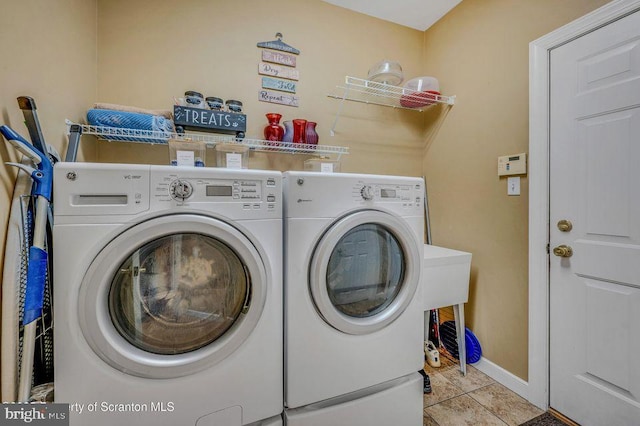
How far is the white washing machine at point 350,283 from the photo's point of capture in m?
1.11

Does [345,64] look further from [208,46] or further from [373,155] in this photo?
[208,46]

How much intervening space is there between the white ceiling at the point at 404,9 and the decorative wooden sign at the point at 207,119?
1264 mm

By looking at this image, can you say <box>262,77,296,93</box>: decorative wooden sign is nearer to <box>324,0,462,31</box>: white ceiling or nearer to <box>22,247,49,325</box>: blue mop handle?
<box>324,0,462,31</box>: white ceiling

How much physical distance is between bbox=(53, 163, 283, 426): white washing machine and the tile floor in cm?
96

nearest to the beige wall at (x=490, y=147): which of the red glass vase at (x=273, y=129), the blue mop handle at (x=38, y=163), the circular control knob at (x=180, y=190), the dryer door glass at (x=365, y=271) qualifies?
the dryer door glass at (x=365, y=271)

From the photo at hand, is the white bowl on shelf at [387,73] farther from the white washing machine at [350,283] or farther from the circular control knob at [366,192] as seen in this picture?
the circular control knob at [366,192]

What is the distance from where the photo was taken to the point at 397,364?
1.29 metres

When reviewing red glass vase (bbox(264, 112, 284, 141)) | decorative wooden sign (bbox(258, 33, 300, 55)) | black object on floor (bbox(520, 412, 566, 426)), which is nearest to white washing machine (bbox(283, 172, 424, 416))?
black object on floor (bbox(520, 412, 566, 426))

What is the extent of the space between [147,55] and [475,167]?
87.3 inches

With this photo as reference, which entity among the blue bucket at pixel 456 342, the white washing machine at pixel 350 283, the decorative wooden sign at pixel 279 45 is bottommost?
the blue bucket at pixel 456 342

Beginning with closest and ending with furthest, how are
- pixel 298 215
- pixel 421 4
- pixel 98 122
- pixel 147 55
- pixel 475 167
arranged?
pixel 298 215
pixel 98 122
pixel 147 55
pixel 475 167
pixel 421 4

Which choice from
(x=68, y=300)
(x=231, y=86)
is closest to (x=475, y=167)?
(x=231, y=86)

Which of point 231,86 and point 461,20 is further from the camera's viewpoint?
point 461,20

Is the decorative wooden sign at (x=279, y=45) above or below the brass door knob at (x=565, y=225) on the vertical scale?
above
